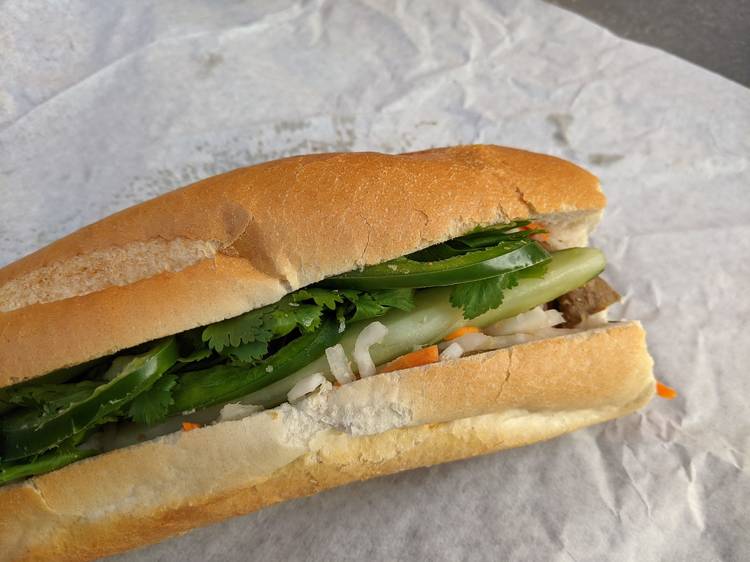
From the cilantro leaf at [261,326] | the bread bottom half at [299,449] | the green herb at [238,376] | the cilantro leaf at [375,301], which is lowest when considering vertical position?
the bread bottom half at [299,449]

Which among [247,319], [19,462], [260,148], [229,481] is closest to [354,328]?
[247,319]

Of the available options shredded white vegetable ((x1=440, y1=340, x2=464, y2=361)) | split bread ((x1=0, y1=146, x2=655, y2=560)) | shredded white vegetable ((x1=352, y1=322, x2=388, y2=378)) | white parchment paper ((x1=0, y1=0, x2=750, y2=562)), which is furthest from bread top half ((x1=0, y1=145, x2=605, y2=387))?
white parchment paper ((x1=0, y1=0, x2=750, y2=562))

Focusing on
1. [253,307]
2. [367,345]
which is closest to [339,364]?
[367,345]

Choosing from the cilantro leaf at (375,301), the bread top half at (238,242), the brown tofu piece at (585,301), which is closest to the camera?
the bread top half at (238,242)

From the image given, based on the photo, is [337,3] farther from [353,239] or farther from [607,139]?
[353,239]

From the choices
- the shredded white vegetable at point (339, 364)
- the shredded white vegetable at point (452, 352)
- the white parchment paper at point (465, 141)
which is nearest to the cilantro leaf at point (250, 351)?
the shredded white vegetable at point (339, 364)

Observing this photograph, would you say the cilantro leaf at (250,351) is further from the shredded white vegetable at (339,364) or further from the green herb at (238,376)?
the shredded white vegetable at (339,364)

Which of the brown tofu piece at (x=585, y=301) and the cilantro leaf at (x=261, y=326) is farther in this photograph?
the brown tofu piece at (x=585, y=301)
